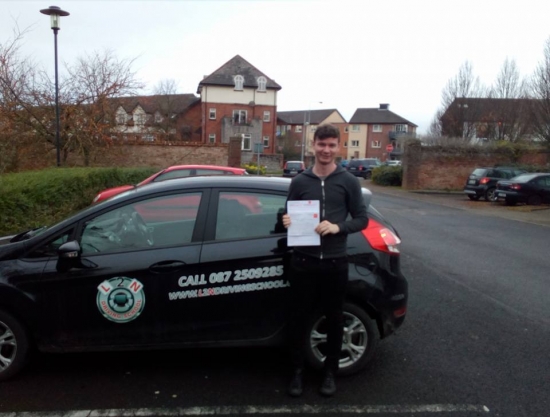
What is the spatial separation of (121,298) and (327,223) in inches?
64.4

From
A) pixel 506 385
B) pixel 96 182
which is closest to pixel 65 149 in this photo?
pixel 96 182

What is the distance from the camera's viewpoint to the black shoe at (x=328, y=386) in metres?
3.49

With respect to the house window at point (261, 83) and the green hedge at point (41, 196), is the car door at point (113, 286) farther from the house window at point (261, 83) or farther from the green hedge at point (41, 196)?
the house window at point (261, 83)

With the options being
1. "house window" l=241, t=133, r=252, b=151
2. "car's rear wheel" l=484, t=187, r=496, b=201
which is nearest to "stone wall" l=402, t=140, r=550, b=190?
"car's rear wheel" l=484, t=187, r=496, b=201

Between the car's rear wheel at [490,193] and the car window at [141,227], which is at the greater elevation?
the car window at [141,227]

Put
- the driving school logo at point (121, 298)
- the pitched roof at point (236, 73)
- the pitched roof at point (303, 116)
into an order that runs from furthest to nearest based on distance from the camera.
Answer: the pitched roof at point (303, 116) < the pitched roof at point (236, 73) < the driving school logo at point (121, 298)

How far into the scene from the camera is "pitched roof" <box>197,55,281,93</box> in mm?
57500

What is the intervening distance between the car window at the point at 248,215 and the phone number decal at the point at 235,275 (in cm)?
27

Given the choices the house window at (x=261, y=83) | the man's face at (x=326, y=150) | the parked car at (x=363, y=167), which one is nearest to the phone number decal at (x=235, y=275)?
the man's face at (x=326, y=150)

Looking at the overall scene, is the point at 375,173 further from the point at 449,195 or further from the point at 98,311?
the point at 98,311

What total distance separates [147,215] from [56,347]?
1.20 metres

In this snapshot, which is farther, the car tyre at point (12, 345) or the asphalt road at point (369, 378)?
the car tyre at point (12, 345)

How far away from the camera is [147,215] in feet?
12.7

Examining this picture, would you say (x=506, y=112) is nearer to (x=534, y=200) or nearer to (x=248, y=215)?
(x=534, y=200)
